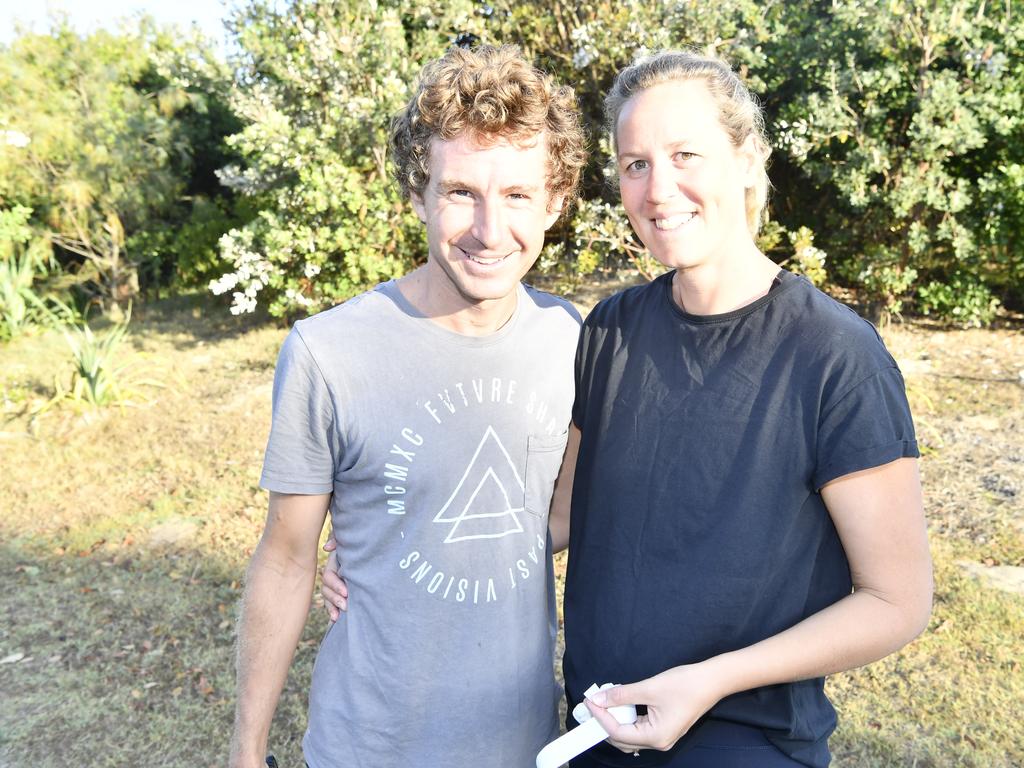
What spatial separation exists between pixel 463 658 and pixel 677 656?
0.42 meters

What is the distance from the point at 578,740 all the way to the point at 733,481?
1.69 ft

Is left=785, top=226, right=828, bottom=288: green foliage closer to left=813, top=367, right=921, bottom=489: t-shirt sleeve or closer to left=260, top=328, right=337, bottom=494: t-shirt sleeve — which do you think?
left=813, top=367, right=921, bottom=489: t-shirt sleeve

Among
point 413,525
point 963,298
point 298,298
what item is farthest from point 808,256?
point 413,525

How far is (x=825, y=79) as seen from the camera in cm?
745

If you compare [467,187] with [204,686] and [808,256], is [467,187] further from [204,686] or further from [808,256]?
[808,256]

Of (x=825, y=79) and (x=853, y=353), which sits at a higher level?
(x=825, y=79)

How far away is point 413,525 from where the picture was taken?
1649 mm

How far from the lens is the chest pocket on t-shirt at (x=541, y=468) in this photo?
176 centimetres

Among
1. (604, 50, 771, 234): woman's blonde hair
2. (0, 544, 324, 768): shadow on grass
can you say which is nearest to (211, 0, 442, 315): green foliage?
(0, 544, 324, 768): shadow on grass

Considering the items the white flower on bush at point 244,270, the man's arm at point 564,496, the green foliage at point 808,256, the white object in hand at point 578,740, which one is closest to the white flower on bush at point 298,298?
the white flower on bush at point 244,270

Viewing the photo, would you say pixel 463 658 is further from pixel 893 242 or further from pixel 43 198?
pixel 43 198

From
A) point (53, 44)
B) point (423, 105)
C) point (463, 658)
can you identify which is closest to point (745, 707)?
point (463, 658)

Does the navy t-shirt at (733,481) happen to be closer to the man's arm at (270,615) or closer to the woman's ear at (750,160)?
the woman's ear at (750,160)

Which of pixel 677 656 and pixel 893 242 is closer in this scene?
pixel 677 656
